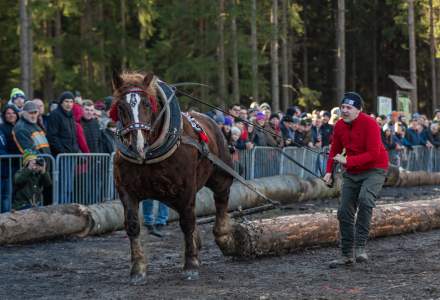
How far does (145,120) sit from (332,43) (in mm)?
47223

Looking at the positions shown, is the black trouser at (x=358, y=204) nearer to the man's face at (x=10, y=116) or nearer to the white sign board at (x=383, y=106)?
the man's face at (x=10, y=116)

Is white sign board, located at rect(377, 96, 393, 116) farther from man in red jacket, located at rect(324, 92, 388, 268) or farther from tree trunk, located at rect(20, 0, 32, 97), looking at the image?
man in red jacket, located at rect(324, 92, 388, 268)

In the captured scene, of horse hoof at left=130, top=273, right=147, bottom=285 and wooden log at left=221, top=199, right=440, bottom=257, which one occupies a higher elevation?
wooden log at left=221, top=199, right=440, bottom=257

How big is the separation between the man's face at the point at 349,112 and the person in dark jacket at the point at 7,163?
525cm

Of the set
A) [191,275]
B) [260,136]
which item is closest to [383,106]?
[260,136]

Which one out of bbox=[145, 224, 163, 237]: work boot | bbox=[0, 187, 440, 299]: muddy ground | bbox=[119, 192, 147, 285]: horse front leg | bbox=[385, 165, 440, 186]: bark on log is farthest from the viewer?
bbox=[385, 165, 440, 186]: bark on log

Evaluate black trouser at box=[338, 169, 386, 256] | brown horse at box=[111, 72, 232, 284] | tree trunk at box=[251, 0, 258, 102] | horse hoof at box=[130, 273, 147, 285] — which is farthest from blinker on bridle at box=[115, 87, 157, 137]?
tree trunk at box=[251, 0, 258, 102]

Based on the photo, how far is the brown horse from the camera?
7543 millimetres

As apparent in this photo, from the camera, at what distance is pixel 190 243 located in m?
8.48

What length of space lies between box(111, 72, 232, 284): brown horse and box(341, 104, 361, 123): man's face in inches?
65.3

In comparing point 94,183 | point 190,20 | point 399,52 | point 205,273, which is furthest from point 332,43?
point 205,273

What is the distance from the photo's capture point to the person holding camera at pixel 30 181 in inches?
445

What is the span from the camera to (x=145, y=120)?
752 centimetres

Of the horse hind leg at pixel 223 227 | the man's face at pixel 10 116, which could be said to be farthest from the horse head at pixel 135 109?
the man's face at pixel 10 116
